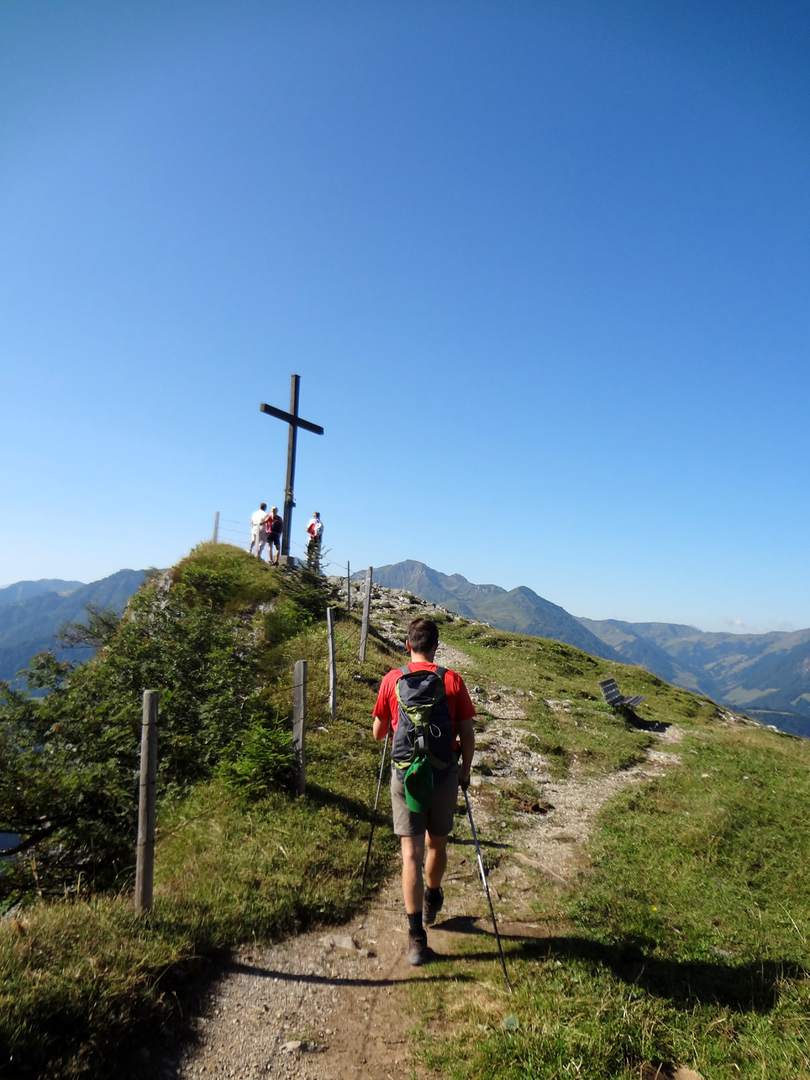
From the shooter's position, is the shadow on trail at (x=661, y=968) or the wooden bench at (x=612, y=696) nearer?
the shadow on trail at (x=661, y=968)

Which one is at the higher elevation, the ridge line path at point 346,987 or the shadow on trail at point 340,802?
the shadow on trail at point 340,802

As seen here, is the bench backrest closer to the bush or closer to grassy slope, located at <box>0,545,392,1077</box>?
grassy slope, located at <box>0,545,392,1077</box>

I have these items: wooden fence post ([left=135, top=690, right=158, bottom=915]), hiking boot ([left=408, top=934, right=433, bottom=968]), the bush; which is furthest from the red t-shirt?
the bush

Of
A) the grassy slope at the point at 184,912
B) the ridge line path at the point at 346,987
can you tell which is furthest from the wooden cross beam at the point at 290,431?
the ridge line path at the point at 346,987

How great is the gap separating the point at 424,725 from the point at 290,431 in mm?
20444

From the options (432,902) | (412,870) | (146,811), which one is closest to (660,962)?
(432,902)

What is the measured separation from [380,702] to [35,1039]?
12.7 feet

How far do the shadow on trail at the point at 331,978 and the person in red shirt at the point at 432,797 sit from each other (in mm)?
245

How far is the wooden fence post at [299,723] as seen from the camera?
32.2 feet

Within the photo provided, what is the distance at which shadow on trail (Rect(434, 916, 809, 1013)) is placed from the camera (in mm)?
5797

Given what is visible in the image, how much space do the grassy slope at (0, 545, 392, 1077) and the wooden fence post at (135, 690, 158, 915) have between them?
212 millimetres

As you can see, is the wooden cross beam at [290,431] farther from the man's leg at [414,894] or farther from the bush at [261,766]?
the man's leg at [414,894]

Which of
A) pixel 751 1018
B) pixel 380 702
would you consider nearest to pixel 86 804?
pixel 380 702

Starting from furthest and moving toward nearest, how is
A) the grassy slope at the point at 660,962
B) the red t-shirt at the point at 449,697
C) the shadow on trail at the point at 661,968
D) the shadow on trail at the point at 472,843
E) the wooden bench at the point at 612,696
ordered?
1. the wooden bench at the point at 612,696
2. the shadow on trail at the point at 472,843
3. the red t-shirt at the point at 449,697
4. the shadow on trail at the point at 661,968
5. the grassy slope at the point at 660,962
